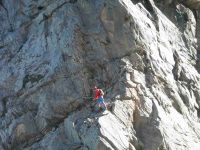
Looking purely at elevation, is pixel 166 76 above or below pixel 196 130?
above

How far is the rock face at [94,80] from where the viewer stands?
37.9 m

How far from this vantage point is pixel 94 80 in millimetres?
41562

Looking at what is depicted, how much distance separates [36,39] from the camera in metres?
44.9

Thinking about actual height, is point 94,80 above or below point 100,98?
above

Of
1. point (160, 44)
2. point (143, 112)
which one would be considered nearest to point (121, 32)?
point (160, 44)

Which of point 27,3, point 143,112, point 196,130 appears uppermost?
point 27,3

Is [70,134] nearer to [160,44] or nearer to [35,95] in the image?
[35,95]

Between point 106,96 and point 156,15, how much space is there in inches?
449

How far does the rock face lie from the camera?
37.9 m

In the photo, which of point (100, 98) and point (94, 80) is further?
point (94, 80)

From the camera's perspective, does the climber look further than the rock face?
No

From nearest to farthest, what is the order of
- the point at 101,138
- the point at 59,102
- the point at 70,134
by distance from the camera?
the point at 101,138 < the point at 70,134 < the point at 59,102

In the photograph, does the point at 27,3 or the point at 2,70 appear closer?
the point at 2,70

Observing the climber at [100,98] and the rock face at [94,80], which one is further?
the rock face at [94,80]
